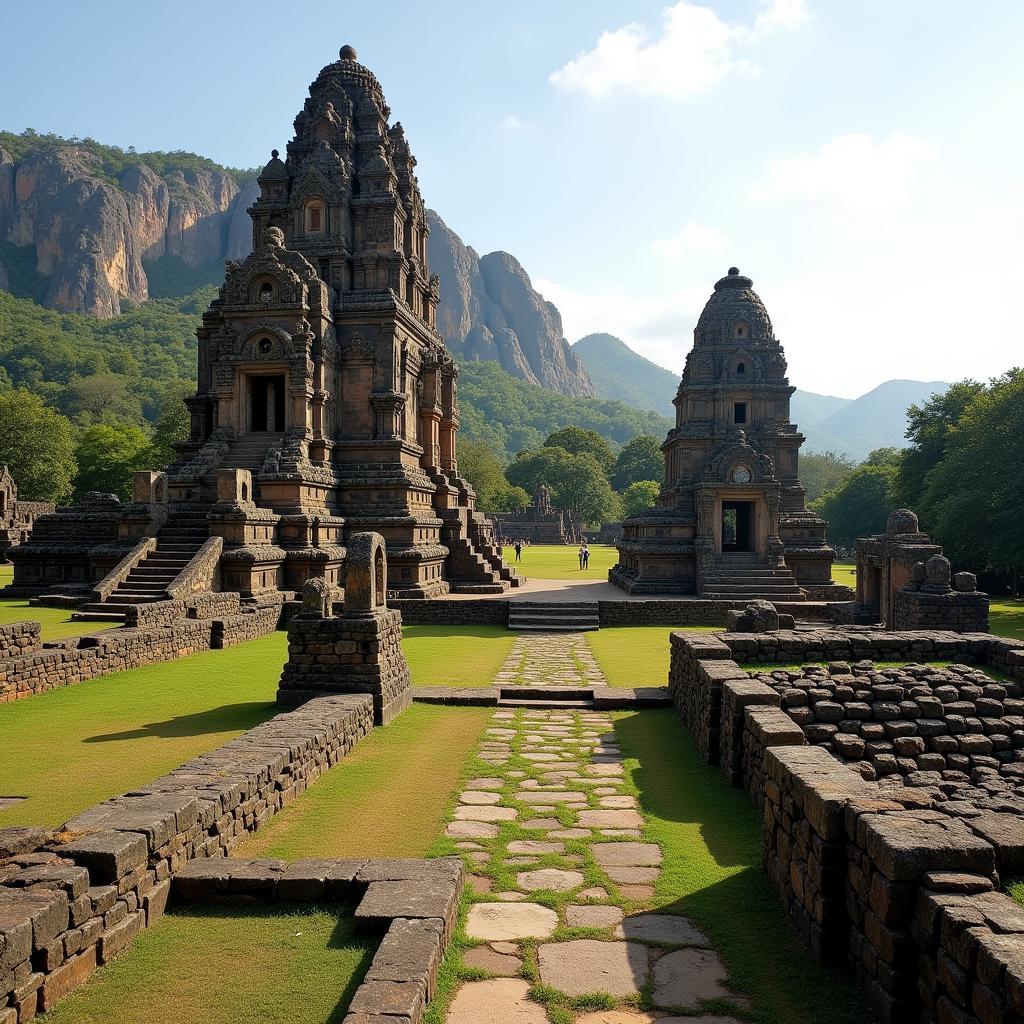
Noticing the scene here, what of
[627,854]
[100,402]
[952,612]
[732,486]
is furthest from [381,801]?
[100,402]

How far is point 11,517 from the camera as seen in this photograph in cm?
3812

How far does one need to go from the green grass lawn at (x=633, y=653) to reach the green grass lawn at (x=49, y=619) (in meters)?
9.58

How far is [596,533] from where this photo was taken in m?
74.8

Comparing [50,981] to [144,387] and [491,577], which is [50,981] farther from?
[144,387]

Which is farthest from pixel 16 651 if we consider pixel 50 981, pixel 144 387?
pixel 144 387

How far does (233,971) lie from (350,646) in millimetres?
5696

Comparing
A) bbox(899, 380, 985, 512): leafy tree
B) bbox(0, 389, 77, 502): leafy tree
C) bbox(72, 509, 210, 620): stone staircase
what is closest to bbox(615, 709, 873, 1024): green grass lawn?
bbox(72, 509, 210, 620): stone staircase

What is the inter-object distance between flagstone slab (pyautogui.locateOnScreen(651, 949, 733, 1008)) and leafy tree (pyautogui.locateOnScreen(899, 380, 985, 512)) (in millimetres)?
34654

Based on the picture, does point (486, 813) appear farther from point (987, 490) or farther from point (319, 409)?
point (987, 490)

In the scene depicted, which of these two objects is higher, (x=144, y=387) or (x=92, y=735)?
(x=144, y=387)

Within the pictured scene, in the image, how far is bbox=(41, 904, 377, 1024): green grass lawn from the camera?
12.1 ft

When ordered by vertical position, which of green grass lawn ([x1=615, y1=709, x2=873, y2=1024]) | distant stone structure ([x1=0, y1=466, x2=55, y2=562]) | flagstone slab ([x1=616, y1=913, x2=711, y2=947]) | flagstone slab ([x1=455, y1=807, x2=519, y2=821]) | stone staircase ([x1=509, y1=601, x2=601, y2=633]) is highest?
distant stone structure ([x1=0, y1=466, x2=55, y2=562])

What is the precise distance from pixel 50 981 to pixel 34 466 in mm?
53991

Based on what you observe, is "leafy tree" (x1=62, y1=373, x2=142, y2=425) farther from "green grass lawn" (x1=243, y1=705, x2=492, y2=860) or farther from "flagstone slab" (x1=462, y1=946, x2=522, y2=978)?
"flagstone slab" (x1=462, y1=946, x2=522, y2=978)
